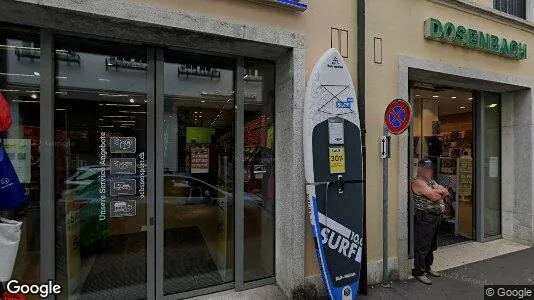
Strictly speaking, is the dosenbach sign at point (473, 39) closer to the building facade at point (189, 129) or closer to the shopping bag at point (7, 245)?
the building facade at point (189, 129)

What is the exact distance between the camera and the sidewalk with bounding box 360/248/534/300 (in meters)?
3.94

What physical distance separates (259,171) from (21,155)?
2483mm

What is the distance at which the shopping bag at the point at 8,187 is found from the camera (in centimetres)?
270

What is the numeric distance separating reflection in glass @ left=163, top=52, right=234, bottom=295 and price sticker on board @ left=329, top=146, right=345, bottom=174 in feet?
3.95

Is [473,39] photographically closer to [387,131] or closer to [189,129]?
[387,131]

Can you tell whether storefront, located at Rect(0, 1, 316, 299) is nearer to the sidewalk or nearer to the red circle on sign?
the red circle on sign

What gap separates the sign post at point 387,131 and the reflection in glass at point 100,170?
9.41 ft

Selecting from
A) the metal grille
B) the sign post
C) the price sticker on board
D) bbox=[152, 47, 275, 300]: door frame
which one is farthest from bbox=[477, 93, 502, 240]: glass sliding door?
bbox=[152, 47, 275, 300]: door frame

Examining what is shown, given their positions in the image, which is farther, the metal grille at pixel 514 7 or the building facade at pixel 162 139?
the metal grille at pixel 514 7

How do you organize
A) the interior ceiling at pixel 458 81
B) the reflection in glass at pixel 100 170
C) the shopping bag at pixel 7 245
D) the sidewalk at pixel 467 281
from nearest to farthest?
the shopping bag at pixel 7 245
the reflection in glass at pixel 100 170
the sidewalk at pixel 467 281
the interior ceiling at pixel 458 81

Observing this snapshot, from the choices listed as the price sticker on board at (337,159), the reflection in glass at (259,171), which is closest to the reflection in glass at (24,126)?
the reflection in glass at (259,171)

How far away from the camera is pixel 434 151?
6.62 meters

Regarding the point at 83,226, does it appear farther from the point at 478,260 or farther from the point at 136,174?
the point at 478,260

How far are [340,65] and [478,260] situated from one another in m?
4.01
